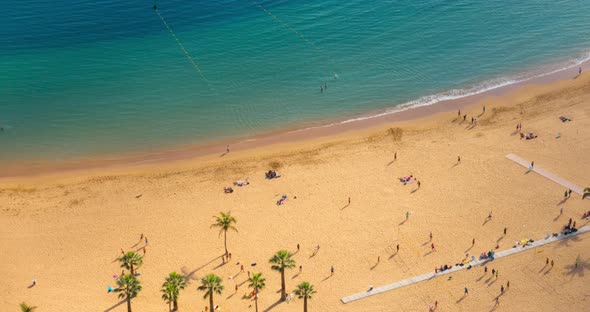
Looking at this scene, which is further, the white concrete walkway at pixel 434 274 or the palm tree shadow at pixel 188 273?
the palm tree shadow at pixel 188 273

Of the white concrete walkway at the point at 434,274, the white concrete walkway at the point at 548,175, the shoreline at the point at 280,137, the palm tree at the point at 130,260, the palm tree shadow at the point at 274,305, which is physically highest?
the shoreline at the point at 280,137

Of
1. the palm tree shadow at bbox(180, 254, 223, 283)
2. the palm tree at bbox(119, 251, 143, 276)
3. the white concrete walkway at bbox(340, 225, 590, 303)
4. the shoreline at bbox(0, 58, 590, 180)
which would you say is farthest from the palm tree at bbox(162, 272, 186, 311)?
the shoreline at bbox(0, 58, 590, 180)

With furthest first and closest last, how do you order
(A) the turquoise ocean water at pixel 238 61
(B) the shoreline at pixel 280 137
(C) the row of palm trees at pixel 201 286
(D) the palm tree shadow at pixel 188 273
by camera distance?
(A) the turquoise ocean water at pixel 238 61 → (B) the shoreline at pixel 280 137 → (D) the palm tree shadow at pixel 188 273 → (C) the row of palm trees at pixel 201 286

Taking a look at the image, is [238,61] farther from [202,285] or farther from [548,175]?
[202,285]

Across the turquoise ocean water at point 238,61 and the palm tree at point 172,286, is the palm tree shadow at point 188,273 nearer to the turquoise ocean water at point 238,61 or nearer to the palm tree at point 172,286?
the palm tree at point 172,286

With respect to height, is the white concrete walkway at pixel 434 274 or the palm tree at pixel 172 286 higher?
the palm tree at pixel 172 286

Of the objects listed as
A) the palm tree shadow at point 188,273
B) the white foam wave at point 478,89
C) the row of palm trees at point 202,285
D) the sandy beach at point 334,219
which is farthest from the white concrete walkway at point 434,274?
the white foam wave at point 478,89

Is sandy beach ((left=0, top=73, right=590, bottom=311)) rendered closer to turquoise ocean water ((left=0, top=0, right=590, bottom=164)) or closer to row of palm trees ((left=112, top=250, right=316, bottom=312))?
row of palm trees ((left=112, top=250, right=316, bottom=312))

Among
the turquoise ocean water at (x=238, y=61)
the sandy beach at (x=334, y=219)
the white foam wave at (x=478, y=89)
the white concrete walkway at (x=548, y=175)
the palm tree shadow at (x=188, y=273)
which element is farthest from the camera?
the white foam wave at (x=478, y=89)
